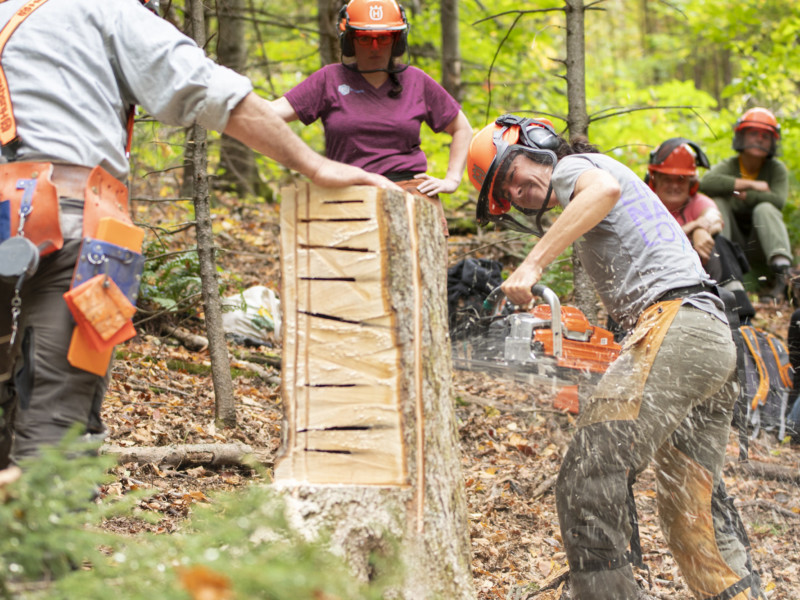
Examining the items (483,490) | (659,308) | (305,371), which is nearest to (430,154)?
(483,490)

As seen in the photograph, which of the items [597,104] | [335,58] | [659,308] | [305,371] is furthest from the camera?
[597,104]

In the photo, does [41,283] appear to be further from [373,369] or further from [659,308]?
[659,308]

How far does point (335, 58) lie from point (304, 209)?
5.83m

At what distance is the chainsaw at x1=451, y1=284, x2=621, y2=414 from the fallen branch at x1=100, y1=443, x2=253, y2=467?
1.49 meters

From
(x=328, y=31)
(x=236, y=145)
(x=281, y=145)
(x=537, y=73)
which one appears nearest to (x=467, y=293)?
(x=328, y=31)

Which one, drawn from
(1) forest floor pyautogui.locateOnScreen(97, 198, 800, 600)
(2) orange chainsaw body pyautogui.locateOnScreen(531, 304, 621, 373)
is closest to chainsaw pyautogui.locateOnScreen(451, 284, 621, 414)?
(2) orange chainsaw body pyautogui.locateOnScreen(531, 304, 621, 373)

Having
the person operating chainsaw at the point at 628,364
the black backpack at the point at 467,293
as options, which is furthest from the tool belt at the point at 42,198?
the black backpack at the point at 467,293

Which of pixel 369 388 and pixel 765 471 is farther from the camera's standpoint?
pixel 765 471

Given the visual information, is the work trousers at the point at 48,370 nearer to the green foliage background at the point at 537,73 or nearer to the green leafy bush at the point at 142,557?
the green leafy bush at the point at 142,557

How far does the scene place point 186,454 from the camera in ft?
12.4

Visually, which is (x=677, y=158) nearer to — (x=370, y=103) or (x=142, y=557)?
(x=370, y=103)

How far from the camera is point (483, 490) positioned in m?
4.42

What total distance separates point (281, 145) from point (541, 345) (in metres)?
2.26

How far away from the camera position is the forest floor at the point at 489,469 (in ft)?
11.9
